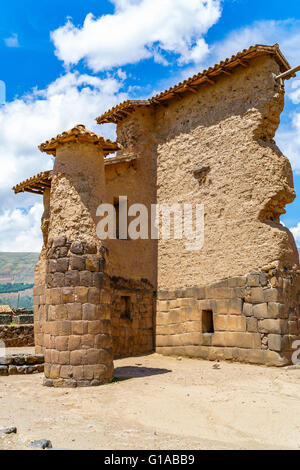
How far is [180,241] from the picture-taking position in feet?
42.8

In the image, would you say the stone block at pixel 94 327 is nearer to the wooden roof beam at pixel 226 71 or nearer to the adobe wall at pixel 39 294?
the adobe wall at pixel 39 294

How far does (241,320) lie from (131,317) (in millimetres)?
3531

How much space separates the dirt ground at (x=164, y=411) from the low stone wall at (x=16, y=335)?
9.05 m

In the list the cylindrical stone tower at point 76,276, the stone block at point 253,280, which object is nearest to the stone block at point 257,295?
the stone block at point 253,280

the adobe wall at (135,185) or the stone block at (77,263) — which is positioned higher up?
the adobe wall at (135,185)

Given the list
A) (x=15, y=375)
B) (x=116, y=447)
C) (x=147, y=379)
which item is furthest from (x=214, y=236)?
(x=116, y=447)

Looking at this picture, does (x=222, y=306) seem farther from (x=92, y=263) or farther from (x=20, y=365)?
(x=20, y=365)

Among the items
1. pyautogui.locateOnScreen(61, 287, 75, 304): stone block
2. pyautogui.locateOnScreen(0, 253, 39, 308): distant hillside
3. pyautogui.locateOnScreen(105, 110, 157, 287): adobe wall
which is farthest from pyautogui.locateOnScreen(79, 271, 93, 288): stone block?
pyautogui.locateOnScreen(0, 253, 39, 308): distant hillside

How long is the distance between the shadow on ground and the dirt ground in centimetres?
2

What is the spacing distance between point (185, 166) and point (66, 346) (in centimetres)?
696

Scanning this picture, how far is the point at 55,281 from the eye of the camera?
895 cm

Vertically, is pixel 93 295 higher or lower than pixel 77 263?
lower

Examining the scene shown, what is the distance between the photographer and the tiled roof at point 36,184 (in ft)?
44.3

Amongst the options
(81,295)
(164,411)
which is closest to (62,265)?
(81,295)
